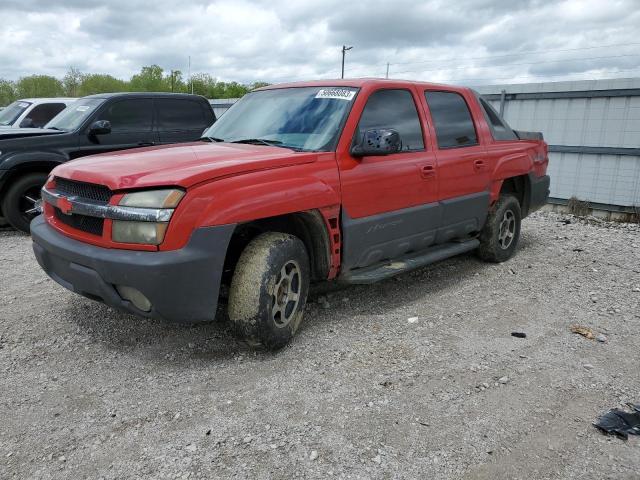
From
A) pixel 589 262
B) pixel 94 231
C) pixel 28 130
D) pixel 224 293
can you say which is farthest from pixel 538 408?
pixel 28 130

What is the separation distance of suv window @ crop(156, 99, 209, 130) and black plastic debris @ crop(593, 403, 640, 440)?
7.07 meters

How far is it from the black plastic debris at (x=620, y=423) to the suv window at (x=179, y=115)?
23.2 ft

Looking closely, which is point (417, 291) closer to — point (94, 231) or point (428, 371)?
point (428, 371)

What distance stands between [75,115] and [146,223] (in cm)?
568

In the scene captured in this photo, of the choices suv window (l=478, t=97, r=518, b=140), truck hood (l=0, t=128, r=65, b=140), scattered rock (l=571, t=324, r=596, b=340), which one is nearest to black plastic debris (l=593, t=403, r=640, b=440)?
scattered rock (l=571, t=324, r=596, b=340)

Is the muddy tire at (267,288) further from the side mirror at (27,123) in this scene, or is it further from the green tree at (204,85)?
the green tree at (204,85)

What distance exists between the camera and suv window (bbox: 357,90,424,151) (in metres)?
4.09

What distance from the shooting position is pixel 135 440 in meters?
2.62

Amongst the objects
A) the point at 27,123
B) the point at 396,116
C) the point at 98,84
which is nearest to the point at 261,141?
the point at 396,116

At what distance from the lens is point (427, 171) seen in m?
4.47

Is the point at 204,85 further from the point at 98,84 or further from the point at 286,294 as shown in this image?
the point at 286,294

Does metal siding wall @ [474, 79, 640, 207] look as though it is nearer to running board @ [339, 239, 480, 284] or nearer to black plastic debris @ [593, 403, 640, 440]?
running board @ [339, 239, 480, 284]

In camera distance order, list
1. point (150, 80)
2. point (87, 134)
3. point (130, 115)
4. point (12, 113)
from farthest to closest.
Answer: point (150, 80) < point (12, 113) < point (130, 115) < point (87, 134)

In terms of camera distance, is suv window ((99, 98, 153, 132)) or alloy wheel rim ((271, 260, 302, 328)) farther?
suv window ((99, 98, 153, 132))
